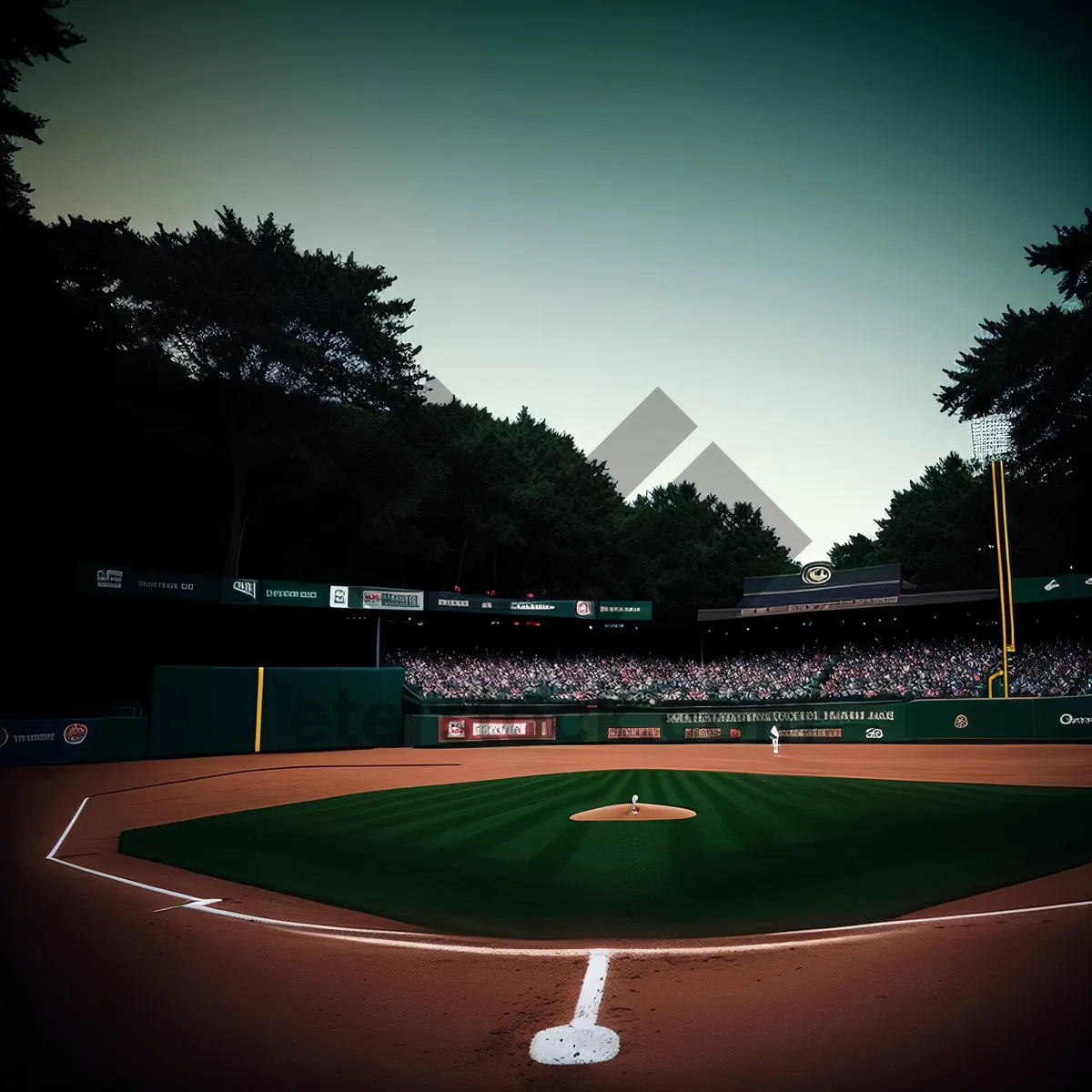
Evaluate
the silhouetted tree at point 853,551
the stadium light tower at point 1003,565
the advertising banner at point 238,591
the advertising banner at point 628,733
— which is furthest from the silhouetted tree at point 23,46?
the silhouetted tree at point 853,551

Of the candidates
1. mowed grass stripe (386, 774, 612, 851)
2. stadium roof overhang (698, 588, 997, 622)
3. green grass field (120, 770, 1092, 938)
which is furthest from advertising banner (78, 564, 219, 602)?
stadium roof overhang (698, 588, 997, 622)

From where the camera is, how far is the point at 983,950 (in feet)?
17.9

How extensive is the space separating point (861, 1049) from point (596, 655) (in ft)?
138

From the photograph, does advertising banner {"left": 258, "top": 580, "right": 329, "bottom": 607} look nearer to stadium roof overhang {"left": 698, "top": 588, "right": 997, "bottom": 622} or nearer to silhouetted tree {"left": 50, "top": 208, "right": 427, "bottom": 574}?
silhouetted tree {"left": 50, "top": 208, "right": 427, "bottom": 574}

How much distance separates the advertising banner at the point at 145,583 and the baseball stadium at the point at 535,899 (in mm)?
5645

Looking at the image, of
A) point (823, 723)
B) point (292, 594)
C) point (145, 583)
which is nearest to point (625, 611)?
point (823, 723)

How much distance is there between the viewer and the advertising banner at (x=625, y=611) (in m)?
42.2

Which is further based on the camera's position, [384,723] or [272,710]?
[384,723]

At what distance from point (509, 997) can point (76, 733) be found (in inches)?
849

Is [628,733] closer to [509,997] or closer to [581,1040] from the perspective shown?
[509,997]

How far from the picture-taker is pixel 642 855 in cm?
903

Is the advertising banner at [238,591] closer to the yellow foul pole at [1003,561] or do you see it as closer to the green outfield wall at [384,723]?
the green outfield wall at [384,723]

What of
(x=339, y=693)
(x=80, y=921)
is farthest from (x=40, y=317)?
(x=80, y=921)

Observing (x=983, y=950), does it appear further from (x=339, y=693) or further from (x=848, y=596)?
→ (x=848, y=596)
